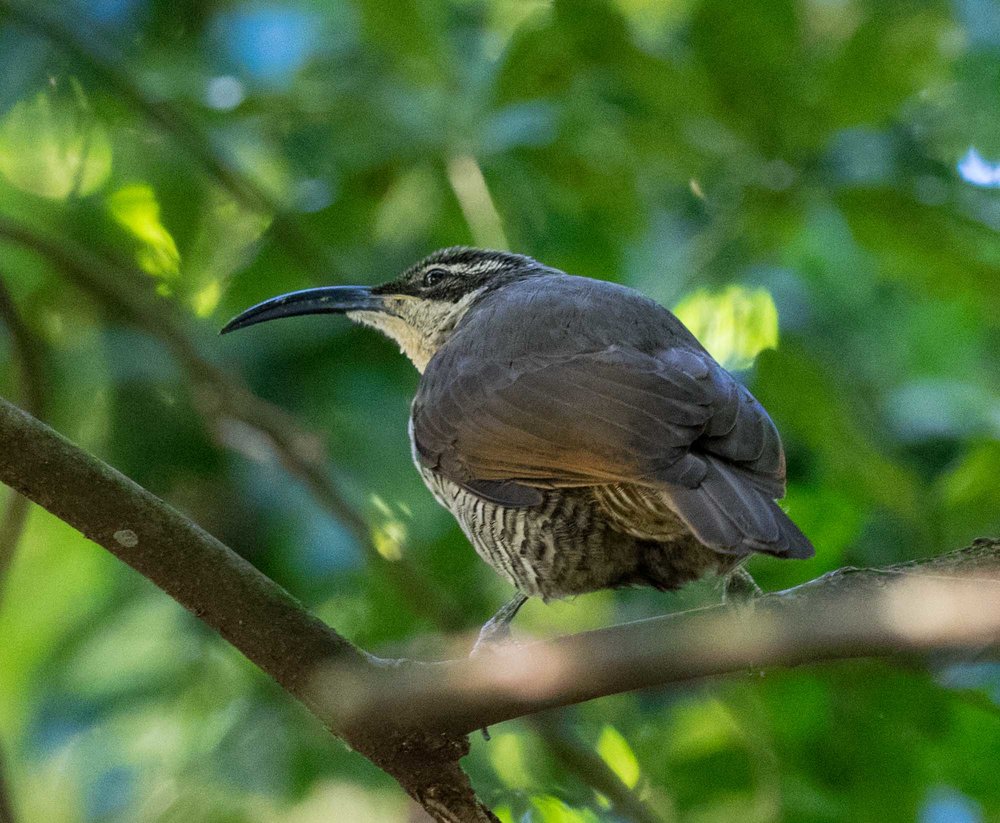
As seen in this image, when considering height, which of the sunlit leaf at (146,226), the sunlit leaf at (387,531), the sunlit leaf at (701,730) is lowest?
the sunlit leaf at (701,730)

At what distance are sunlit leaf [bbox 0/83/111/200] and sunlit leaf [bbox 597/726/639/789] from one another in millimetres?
2693

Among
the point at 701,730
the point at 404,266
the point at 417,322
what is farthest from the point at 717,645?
the point at 404,266

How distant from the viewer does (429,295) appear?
478 centimetres

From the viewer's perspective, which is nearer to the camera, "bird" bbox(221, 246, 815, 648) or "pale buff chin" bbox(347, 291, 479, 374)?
"bird" bbox(221, 246, 815, 648)

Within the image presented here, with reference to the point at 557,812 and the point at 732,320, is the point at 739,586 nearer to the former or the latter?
the point at 557,812

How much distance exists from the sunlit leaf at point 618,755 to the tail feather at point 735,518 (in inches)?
60.7

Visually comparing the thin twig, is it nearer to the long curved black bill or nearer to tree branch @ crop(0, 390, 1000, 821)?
tree branch @ crop(0, 390, 1000, 821)

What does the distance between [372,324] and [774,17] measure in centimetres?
174

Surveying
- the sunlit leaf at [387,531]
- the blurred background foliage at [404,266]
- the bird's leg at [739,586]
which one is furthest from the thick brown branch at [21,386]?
the bird's leg at [739,586]

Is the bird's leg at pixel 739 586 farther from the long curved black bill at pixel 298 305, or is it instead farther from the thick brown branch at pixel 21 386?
the thick brown branch at pixel 21 386

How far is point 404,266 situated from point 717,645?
3.24 m

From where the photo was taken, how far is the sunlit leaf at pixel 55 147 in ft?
16.0

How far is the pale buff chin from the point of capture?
473 cm

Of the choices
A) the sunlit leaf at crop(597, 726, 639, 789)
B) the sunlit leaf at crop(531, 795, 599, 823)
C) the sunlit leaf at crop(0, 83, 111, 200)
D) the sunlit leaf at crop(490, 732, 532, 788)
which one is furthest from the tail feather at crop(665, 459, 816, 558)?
the sunlit leaf at crop(0, 83, 111, 200)
